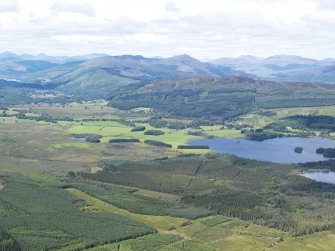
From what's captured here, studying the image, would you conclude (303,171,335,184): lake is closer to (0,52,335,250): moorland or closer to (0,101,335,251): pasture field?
(0,52,335,250): moorland

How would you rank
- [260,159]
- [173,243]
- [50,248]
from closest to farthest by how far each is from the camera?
[50,248] → [173,243] → [260,159]

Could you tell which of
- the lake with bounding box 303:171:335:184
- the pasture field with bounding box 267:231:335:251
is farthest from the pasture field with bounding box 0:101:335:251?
the lake with bounding box 303:171:335:184

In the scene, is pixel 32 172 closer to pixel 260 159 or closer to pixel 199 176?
pixel 199 176

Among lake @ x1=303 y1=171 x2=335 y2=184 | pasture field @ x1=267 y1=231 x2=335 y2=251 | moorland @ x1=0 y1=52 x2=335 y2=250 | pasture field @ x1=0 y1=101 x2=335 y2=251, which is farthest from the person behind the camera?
lake @ x1=303 y1=171 x2=335 y2=184

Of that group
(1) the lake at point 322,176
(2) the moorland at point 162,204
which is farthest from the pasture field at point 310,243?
(1) the lake at point 322,176

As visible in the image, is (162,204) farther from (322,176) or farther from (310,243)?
(322,176)

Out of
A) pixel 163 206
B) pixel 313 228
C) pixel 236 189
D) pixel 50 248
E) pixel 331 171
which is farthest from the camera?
pixel 331 171

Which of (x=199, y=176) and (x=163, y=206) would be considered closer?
(x=163, y=206)

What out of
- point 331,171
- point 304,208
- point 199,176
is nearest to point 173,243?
point 304,208

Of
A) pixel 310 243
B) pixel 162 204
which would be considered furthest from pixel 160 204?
pixel 310 243
